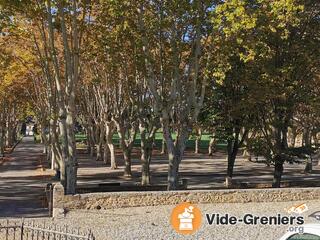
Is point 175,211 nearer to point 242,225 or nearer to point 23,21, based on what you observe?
point 242,225

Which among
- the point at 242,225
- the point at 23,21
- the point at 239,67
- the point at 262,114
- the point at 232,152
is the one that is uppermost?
the point at 23,21

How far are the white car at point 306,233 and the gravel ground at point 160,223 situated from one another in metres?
5.74

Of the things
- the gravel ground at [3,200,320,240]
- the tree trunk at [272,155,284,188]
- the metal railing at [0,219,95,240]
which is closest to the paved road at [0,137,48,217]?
the gravel ground at [3,200,320,240]

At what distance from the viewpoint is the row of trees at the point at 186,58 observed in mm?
18984

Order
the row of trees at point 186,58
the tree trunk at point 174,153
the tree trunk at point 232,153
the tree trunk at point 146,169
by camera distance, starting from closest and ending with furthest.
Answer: the row of trees at point 186,58 < the tree trunk at point 174,153 < the tree trunk at point 146,169 < the tree trunk at point 232,153

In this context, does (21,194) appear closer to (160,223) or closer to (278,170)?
(160,223)

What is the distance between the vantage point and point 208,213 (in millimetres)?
17391

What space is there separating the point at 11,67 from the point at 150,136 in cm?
822

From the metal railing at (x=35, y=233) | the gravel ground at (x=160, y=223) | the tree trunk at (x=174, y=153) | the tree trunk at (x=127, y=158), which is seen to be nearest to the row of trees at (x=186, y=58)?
the tree trunk at (x=174, y=153)

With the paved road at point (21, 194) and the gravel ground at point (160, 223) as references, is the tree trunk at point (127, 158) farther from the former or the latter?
the gravel ground at point (160, 223)

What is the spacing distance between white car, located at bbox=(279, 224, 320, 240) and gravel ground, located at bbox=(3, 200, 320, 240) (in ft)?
18.8

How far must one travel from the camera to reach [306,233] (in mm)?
6895

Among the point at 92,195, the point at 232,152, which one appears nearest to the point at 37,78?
the point at 232,152

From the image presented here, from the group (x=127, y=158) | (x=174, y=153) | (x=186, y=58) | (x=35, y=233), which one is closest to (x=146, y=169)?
(x=127, y=158)
